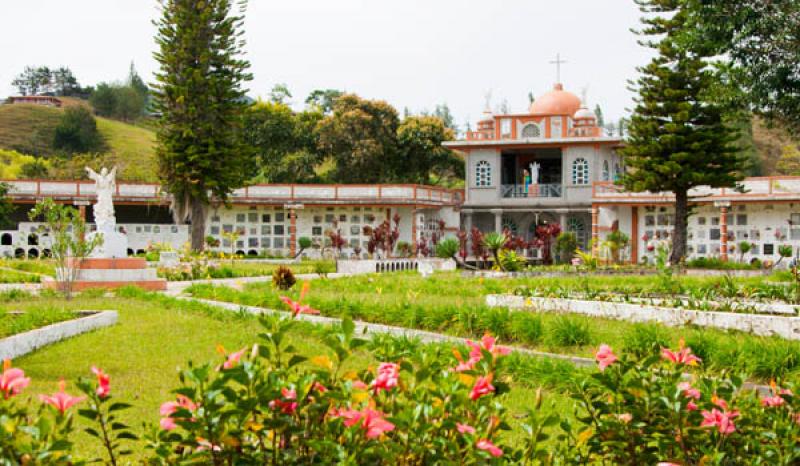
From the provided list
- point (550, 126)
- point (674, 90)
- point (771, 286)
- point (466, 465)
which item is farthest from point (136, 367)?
point (550, 126)

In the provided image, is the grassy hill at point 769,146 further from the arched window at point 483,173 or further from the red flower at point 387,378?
the red flower at point 387,378

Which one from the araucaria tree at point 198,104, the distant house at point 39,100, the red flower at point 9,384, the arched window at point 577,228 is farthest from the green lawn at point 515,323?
the distant house at point 39,100

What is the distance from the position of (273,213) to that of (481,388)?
29.7 meters

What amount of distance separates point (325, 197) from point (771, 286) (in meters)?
20.2

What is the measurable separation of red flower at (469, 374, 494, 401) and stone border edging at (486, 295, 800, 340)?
7.19 meters

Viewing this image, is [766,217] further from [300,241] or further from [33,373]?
[33,373]

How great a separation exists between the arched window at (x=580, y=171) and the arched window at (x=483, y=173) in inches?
127

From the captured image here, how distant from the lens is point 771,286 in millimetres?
12648

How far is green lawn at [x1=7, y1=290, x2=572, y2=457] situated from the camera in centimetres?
630

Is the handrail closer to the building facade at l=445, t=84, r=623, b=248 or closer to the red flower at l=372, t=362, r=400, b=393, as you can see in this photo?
the building facade at l=445, t=84, r=623, b=248

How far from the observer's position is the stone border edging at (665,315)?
925 cm

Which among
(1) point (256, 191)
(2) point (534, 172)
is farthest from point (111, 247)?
(2) point (534, 172)

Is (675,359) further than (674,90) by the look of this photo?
No

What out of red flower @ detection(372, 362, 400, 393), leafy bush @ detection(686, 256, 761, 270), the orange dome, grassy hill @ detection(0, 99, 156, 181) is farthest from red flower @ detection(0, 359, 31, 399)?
grassy hill @ detection(0, 99, 156, 181)
